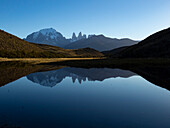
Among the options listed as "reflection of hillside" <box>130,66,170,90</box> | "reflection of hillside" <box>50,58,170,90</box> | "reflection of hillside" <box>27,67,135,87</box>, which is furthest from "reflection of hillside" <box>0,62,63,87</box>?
"reflection of hillside" <box>130,66,170,90</box>

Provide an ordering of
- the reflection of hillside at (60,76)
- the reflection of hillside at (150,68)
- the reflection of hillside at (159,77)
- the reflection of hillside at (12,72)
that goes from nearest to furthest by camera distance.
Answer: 1. the reflection of hillside at (159,77)
2. the reflection of hillside at (150,68)
3. the reflection of hillside at (60,76)
4. the reflection of hillside at (12,72)

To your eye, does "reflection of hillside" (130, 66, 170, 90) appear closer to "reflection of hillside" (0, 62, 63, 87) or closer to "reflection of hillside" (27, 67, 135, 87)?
"reflection of hillside" (27, 67, 135, 87)

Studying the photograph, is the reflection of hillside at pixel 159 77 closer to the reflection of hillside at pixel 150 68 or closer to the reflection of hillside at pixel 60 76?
the reflection of hillside at pixel 150 68

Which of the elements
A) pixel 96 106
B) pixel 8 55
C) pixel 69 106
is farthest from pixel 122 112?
pixel 8 55

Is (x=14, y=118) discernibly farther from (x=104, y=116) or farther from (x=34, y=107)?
(x=104, y=116)

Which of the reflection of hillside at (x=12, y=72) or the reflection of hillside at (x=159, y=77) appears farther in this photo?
the reflection of hillside at (x=12, y=72)


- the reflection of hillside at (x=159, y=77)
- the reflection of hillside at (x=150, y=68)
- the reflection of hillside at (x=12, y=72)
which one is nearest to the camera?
the reflection of hillside at (x=159, y=77)

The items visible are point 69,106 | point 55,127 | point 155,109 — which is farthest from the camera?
point 69,106

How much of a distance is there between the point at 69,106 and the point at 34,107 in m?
2.91

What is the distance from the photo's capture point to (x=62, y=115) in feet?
29.6

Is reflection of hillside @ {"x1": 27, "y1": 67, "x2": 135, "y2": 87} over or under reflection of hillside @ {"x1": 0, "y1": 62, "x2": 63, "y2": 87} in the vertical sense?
under

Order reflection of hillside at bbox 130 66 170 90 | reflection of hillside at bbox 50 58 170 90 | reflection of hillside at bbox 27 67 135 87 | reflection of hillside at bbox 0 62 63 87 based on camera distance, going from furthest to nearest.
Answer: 1. reflection of hillside at bbox 0 62 63 87
2. reflection of hillside at bbox 27 67 135 87
3. reflection of hillside at bbox 50 58 170 90
4. reflection of hillside at bbox 130 66 170 90

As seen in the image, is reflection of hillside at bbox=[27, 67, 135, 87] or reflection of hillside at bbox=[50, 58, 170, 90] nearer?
reflection of hillside at bbox=[50, 58, 170, 90]

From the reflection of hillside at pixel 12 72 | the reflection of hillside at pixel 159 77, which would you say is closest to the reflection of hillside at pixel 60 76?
→ the reflection of hillside at pixel 12 72
